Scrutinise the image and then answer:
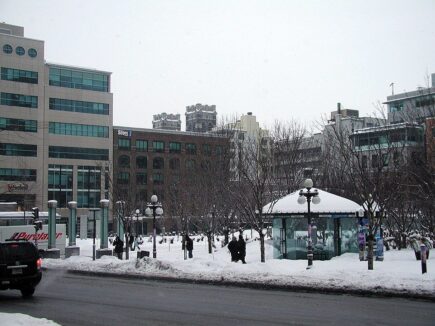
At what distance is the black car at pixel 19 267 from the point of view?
17453mm

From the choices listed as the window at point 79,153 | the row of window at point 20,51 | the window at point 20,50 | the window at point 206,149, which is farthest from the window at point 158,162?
the window at point 206,149

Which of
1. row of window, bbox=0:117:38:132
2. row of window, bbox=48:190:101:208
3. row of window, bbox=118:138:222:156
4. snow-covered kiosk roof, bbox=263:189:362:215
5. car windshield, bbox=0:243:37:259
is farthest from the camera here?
row of window, bbox=118:138:222:156

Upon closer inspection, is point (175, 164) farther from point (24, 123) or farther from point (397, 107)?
point (397, 107)

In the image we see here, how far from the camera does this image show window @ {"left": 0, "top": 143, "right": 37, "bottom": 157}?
8295cm

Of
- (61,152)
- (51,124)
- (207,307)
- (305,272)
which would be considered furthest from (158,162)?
(207,307)

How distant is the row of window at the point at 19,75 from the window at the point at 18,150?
9.42m

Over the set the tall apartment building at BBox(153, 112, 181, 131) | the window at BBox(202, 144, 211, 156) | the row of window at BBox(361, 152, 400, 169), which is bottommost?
the row of window at BBox(361, 152, 400, 169)

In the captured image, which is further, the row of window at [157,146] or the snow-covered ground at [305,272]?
the row of window at [157,146]

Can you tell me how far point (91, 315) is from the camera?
13930 mm

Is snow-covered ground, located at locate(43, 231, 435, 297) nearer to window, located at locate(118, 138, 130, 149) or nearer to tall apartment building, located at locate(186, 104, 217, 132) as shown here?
window, located at locate(118, 138, 130, 149)

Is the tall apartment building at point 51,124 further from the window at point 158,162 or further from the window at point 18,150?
the window at point 158,162

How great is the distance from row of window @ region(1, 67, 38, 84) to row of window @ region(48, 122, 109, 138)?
7094 millimetres

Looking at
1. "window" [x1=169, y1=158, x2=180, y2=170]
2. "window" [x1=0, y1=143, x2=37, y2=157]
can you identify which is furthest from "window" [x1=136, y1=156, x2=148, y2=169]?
"window" [x1=0, y1=143, x2=37, y2=157]

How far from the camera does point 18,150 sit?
279 ft
